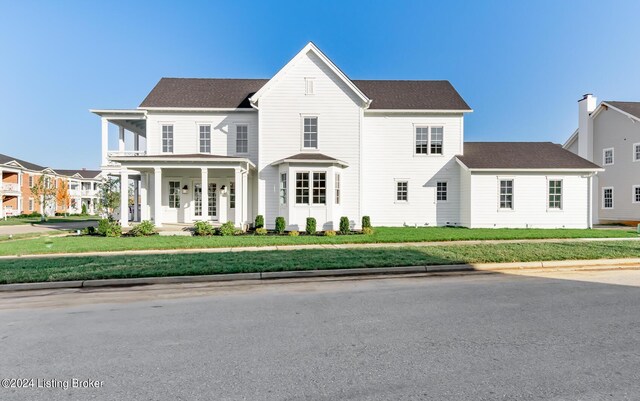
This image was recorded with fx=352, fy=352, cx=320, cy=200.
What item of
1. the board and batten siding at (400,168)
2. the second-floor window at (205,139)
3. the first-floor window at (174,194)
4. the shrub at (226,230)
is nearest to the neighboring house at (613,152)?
the board and batten siding at (400,168)

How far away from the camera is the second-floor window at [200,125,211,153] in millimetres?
21078

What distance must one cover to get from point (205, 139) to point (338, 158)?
811 cm

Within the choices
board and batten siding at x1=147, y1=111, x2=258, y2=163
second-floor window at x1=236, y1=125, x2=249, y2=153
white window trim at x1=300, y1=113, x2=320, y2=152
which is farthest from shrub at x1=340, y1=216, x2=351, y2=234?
second-floor window at x1=236, y1=125, x2=249, y2=153

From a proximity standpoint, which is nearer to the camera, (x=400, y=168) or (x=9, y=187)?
(x=400, y=168)

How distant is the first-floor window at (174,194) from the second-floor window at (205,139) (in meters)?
2.67

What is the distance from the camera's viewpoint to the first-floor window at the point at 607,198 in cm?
2694

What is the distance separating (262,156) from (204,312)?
47.4ft

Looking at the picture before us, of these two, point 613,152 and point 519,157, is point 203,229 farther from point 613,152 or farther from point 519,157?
point 613,152

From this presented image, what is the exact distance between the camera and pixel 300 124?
773 inches

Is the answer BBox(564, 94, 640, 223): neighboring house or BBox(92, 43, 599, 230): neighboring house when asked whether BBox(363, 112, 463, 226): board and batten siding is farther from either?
BBox(564, 94, 640, 223): neighboring house

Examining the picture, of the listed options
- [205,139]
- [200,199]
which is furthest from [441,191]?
[200,199]

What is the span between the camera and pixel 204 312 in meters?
5.89

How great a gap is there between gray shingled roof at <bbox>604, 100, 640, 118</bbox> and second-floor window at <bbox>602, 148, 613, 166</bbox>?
9.40ft

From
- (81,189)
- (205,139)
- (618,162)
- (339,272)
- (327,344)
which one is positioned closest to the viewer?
(327,344)
